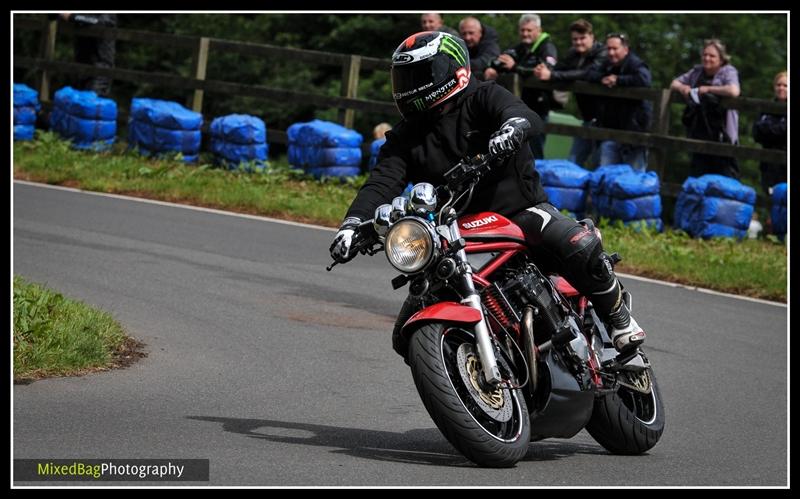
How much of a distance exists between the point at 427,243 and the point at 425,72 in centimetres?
94

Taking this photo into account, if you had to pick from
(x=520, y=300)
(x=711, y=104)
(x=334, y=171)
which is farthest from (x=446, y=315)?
(x=334, y=171)

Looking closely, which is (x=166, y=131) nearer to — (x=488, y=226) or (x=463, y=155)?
(x=463, y=155)

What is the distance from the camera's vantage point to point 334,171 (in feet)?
59.8

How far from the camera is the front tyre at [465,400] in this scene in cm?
609

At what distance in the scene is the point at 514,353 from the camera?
21.4 ft

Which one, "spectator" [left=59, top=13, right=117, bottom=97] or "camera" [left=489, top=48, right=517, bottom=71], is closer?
"camera" [left=489, top=48, right=517, bottom=71]

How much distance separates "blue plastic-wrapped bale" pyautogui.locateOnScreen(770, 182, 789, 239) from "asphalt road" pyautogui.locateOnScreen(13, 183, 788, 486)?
3.31 m

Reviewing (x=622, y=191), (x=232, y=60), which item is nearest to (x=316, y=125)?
(x=622, y=191)

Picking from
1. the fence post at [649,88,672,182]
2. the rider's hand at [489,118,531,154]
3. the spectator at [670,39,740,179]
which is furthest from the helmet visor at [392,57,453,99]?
the fence post at [649,88,672,182]

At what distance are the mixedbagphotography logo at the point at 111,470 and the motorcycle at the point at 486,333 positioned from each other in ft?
3.37

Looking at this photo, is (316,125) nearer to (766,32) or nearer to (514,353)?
(514,353)

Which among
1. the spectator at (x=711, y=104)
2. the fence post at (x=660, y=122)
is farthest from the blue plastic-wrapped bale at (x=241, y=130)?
the spectator at (x=711, y=104)

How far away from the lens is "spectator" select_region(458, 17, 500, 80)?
56.3 ft

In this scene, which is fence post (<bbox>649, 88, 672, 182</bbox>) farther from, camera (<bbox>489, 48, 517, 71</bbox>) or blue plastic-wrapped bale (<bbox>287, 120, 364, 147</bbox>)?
blue plastic-wrapped bale (<bbox>287, 120, 364, 147</bbox>)
